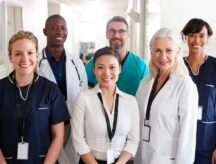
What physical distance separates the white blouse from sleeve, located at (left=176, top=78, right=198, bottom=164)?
0.86 ft

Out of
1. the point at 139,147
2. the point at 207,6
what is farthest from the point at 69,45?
the point at 139,147

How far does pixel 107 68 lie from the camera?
1619 mm

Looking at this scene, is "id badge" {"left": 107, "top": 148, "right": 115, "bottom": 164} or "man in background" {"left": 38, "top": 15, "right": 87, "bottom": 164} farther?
"man in background" {"left": 38, "top": 15, "right": 87, "bottom": 164}

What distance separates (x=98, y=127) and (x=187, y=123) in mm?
512

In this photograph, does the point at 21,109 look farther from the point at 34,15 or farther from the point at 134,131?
the point at 34,15

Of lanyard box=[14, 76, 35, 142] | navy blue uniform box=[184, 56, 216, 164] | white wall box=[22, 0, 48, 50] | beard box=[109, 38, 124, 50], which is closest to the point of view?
lanyard box=[14, 76, 35, 142]

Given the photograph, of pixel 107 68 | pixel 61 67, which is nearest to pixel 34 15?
pixel 61 67

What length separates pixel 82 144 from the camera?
1599 millimetres

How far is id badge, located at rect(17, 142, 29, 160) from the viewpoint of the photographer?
1532 millimetres

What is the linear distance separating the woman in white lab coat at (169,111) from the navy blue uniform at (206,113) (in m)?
0.24

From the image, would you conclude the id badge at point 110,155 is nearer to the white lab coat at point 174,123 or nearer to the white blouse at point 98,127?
the white blouse at point 98,127

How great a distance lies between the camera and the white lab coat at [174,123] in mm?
1601

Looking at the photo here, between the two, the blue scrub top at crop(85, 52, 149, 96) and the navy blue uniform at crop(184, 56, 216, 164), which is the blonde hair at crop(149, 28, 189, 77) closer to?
the navy blue uniform at crop(184, 56, 216, 164)

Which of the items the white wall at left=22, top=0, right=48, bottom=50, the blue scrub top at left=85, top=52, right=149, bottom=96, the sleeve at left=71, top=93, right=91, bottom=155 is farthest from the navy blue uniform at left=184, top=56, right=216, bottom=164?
the white wall at left=22, top=0, right=48, bottom=50
